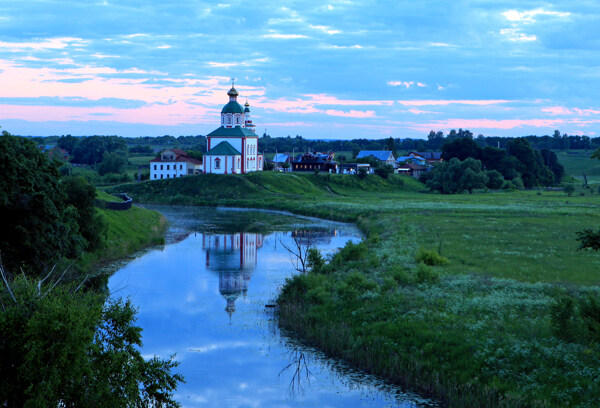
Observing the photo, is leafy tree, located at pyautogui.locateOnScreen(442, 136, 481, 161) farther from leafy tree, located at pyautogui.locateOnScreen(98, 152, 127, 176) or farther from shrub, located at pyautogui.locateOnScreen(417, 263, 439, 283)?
shrub, located at pyautogui.locateOnScreen(417, 263, 439, 283)

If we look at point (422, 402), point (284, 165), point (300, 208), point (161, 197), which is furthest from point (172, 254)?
point (284, 165)

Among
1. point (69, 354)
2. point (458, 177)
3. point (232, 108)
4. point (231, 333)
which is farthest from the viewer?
point (232, 108)

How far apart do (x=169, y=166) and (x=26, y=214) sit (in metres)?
88.1

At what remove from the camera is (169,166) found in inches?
4658

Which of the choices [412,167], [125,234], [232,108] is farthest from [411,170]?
[125,234]

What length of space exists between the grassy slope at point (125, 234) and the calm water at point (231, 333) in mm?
1515

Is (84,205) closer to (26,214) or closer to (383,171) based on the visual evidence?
(26,214)

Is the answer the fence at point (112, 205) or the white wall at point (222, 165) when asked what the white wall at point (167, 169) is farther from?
the fence at point (112, 205)

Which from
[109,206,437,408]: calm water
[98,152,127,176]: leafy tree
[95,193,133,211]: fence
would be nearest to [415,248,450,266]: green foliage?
[109,206,437,408]: calm water

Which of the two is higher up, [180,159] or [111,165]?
[180,159]

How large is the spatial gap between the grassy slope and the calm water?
4.97ft

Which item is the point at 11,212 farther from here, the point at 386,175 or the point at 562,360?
the point at 386,175

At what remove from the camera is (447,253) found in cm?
4116

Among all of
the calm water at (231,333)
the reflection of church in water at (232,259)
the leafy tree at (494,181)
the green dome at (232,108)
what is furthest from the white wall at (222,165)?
the calm water at (231,333)
